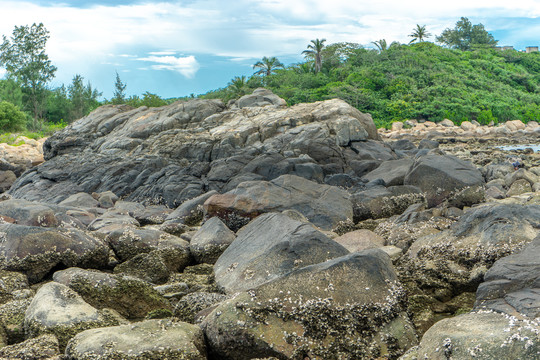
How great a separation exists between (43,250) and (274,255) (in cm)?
401

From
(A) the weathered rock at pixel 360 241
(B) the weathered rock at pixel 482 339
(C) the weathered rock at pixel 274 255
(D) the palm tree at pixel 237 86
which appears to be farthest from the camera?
(D) the palm tree at pixel 237 86

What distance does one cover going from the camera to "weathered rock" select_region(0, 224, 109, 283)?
8.98 metres

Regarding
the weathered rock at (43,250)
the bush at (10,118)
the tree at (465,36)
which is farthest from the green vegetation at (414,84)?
the weathered rock at (43,250)

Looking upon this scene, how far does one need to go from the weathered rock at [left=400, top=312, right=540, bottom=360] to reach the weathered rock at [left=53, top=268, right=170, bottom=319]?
3.82 meters

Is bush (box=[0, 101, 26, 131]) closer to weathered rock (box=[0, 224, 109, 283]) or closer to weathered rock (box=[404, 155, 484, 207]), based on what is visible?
weathered rock (box=[404, 155, 484, 207])

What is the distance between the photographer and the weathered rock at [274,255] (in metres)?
7.87

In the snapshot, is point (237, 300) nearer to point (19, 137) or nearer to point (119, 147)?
point (119, 147)

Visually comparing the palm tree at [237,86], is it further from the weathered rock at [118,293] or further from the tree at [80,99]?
the weathered rock at [118,293]

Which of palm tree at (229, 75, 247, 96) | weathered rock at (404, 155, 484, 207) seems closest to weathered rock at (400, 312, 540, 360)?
weathered rock at (404, 155, 484, 207)

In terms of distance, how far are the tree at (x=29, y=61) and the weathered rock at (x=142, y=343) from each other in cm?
6342

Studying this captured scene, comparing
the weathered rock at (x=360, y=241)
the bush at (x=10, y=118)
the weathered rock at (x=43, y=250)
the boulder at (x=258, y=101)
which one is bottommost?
the bush at (x=10, y=118)

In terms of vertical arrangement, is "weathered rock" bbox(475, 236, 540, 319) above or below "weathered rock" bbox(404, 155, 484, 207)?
above

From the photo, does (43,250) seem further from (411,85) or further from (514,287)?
(411,85)

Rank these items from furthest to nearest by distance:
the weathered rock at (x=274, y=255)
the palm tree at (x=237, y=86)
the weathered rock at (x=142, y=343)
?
the palm tree at (x=237, y=86)
the weathered rock at (x=274, y=255)
the weathered rock at (x=142, y=343)
